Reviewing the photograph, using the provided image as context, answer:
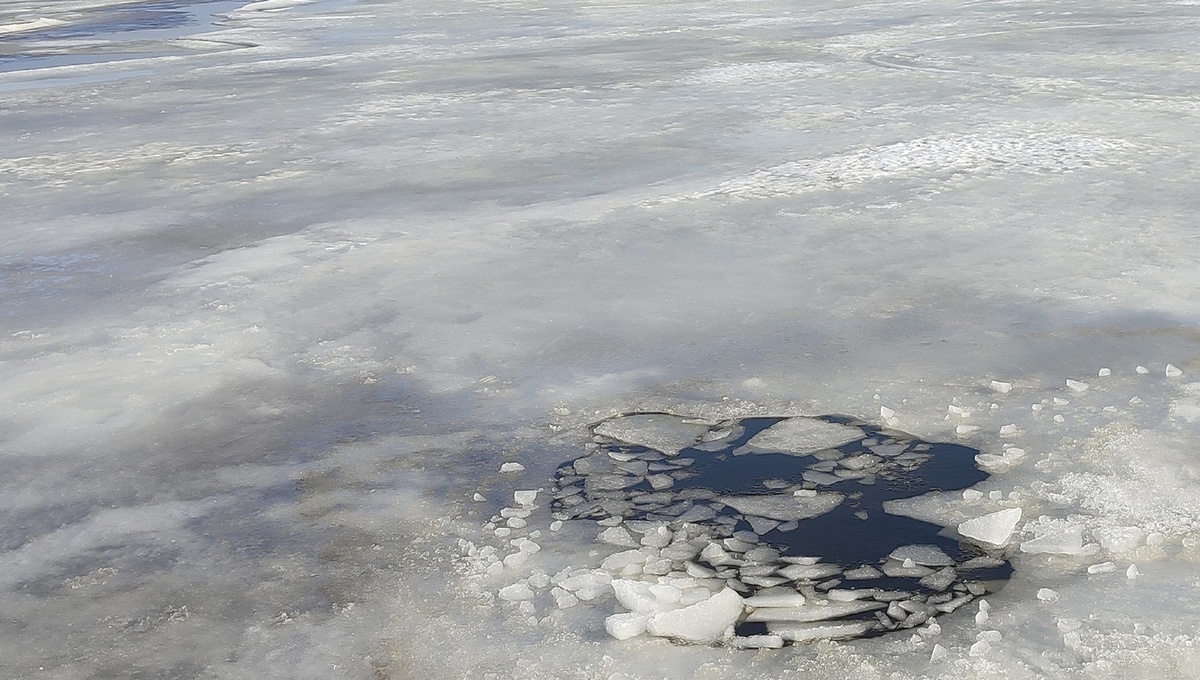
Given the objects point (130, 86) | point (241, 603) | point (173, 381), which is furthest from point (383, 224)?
point (130, 86)

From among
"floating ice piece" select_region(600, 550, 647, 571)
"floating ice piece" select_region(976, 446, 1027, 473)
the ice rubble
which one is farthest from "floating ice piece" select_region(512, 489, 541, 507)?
"floating ice piece" select_region(976, 446, 1027, 473)

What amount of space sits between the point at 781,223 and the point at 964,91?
4617 mm

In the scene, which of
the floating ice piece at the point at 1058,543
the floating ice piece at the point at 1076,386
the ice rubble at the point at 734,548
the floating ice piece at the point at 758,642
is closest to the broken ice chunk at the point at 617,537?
the ice rubble at the point at 734,548

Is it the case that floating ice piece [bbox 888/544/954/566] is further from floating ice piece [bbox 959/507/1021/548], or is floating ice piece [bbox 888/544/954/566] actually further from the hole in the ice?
floating ice piece [bbox 959/507/1021/548]

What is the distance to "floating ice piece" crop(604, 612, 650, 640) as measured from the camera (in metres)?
3.07

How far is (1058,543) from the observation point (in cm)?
338

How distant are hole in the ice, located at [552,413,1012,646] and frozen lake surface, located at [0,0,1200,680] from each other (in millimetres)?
16

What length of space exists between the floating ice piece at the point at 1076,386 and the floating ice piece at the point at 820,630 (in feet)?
5.74

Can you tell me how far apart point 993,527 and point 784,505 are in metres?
0.58

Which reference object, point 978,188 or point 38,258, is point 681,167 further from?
point 38,258

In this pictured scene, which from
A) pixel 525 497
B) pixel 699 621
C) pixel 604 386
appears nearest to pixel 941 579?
pixel 699 621

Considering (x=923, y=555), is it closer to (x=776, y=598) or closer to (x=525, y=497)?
(x=776, y=598)

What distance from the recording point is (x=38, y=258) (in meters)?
7.08

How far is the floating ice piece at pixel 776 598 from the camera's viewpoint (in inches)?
125
